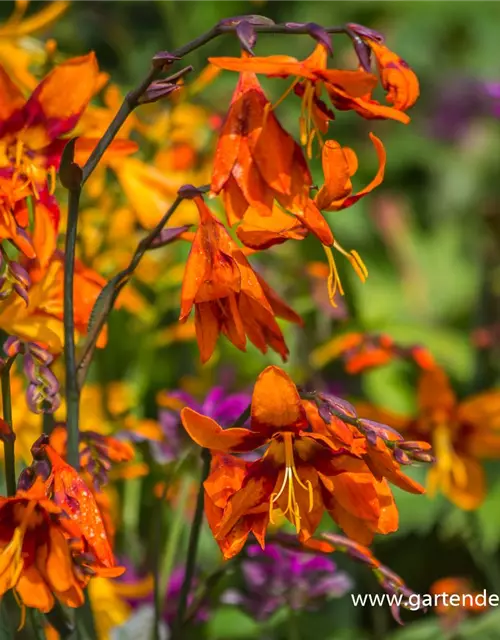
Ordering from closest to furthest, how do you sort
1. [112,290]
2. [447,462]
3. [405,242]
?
1. [112,290]
2. [447,462]
3. [405,242]

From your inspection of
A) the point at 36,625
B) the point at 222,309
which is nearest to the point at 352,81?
the point at 222,309

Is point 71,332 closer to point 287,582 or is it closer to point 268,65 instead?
point 268,65

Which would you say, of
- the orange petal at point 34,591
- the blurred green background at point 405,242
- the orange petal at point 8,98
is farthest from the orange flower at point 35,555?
the blurred green background at point 405,242

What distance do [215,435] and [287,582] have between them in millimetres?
350

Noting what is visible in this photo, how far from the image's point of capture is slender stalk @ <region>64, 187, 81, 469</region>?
0.61 metres

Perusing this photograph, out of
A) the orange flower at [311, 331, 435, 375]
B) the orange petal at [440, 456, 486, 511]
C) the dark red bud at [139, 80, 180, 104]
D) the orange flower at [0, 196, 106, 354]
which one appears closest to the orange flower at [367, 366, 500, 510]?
the orange petal at [440, 456, 486, 511]

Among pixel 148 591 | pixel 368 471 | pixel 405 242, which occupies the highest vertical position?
pixel 368 471

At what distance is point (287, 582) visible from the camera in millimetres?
912

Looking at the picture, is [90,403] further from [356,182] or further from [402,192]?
[402,192]

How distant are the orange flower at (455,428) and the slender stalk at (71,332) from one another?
54 cm

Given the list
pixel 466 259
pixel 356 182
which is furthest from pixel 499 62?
pixel 356 182

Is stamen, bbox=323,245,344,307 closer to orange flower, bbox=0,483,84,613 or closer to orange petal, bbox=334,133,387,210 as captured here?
orange petal, bbox=334,133,387,210

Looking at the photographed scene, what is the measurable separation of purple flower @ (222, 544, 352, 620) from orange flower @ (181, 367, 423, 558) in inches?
9.3

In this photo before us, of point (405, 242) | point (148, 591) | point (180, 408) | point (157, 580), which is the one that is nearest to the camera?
point (157, 580)
